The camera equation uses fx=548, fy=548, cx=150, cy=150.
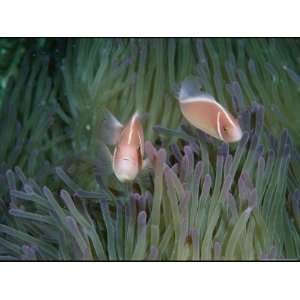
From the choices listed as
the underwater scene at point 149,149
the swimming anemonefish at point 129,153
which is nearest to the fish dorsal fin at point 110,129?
the underwater scene at point 149,149

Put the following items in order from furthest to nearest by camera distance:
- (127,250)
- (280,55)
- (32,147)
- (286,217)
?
1. (280,55)
2. (32,147)
3. (286,217)
4. (127,250)

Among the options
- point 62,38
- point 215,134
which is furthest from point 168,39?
point 215,134

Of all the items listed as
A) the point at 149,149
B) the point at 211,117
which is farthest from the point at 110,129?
the point at 211,117

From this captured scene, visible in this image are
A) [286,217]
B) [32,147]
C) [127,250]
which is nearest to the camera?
[127,250]

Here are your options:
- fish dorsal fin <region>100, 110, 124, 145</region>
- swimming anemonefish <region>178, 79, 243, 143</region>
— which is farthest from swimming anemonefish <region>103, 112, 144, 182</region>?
swimming anemonefish <region>178, 79, 243, 143</region>

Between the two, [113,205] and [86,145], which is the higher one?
[86,145]

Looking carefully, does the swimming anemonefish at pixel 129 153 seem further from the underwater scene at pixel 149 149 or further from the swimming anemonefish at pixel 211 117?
the swimming anemonefish at pixel 211 117

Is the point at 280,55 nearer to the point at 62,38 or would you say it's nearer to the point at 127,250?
the point at 62,38

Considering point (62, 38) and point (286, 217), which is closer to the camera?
point (286, 217)

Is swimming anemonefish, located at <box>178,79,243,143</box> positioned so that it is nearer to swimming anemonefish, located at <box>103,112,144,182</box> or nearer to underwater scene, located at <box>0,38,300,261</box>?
underwater scene, located at <box>0,38,300,261</box>
